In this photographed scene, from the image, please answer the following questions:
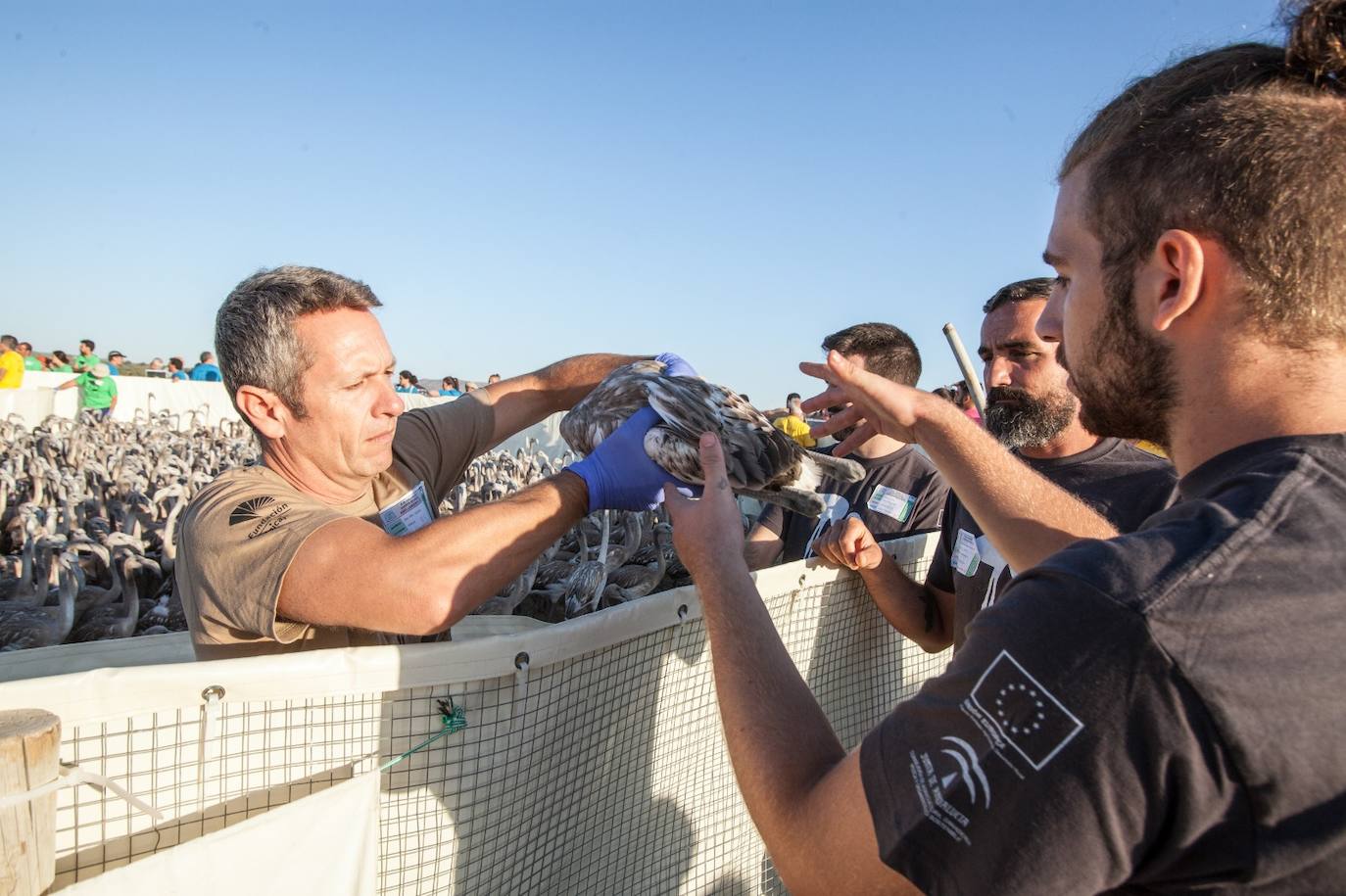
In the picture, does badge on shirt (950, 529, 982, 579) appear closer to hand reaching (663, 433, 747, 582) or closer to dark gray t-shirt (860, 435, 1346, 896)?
hand reaching (663, 433, 747, 582)

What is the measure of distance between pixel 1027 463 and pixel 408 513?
2.02 metres

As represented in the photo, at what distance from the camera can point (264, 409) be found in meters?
2.18

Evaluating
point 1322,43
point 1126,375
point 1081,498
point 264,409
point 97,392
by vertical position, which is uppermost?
point 1322,43

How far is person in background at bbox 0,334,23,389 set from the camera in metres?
15.6

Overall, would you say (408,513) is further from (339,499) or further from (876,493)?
(876,493)

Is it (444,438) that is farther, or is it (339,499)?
(444,438)

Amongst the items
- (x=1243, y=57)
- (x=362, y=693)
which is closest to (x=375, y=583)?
(x=362, y=693)

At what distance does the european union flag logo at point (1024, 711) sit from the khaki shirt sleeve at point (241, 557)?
148cm

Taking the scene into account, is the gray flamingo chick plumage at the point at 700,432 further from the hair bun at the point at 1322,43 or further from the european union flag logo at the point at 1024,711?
the hair bun at the point at 1322,43

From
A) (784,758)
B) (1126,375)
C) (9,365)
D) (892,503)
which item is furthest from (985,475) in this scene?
(9,365)

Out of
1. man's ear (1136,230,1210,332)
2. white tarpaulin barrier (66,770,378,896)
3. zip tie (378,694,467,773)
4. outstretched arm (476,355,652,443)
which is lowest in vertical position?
white tarpaulin barrier (66,770,378,896)

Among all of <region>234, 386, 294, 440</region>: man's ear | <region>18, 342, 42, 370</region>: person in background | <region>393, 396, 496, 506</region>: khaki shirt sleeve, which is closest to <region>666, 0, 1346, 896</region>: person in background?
<region>234, 386, 294, 440</region>: man's ear

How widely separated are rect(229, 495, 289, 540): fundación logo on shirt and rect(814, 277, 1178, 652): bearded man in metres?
1.60

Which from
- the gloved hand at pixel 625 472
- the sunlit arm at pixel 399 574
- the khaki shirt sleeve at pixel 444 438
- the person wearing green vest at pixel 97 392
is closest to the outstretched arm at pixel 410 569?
the sunlit arm at pixel 399 574
